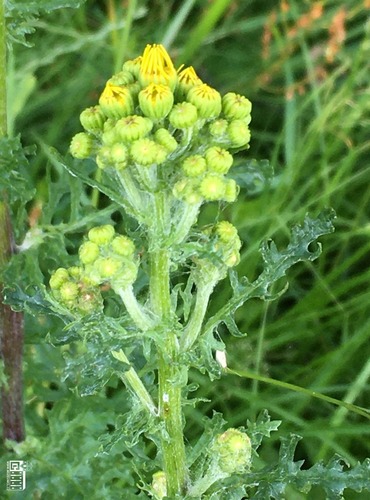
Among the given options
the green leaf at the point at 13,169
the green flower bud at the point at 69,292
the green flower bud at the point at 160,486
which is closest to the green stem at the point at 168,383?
the green flower bud at the point at 160,486

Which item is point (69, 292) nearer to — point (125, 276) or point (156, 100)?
point (125, 276)

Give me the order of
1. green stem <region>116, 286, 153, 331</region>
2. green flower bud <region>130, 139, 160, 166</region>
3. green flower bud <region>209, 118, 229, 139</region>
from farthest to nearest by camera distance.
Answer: green stem <region>116, 286, 153, 331</region> < green flower bud <region>209, 118, 229, 139</region> < green flower bud <region>130, 139, 160, 166</region>

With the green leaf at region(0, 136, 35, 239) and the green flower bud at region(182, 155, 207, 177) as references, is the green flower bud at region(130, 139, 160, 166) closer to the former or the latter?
the green flower bud at region(182, 155, 207, 177)

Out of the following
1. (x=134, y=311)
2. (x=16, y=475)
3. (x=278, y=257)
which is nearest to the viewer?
(x=134, y=311)

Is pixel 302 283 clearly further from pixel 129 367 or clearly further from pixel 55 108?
pixel 129 367

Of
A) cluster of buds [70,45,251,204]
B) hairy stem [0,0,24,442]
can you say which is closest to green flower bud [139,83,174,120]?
cluster of buds [70,45,251,204]

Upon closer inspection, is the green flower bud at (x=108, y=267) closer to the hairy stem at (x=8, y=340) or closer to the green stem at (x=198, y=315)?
the green stem at (x=198, y=315)

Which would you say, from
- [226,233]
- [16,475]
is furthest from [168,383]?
[16,475]
